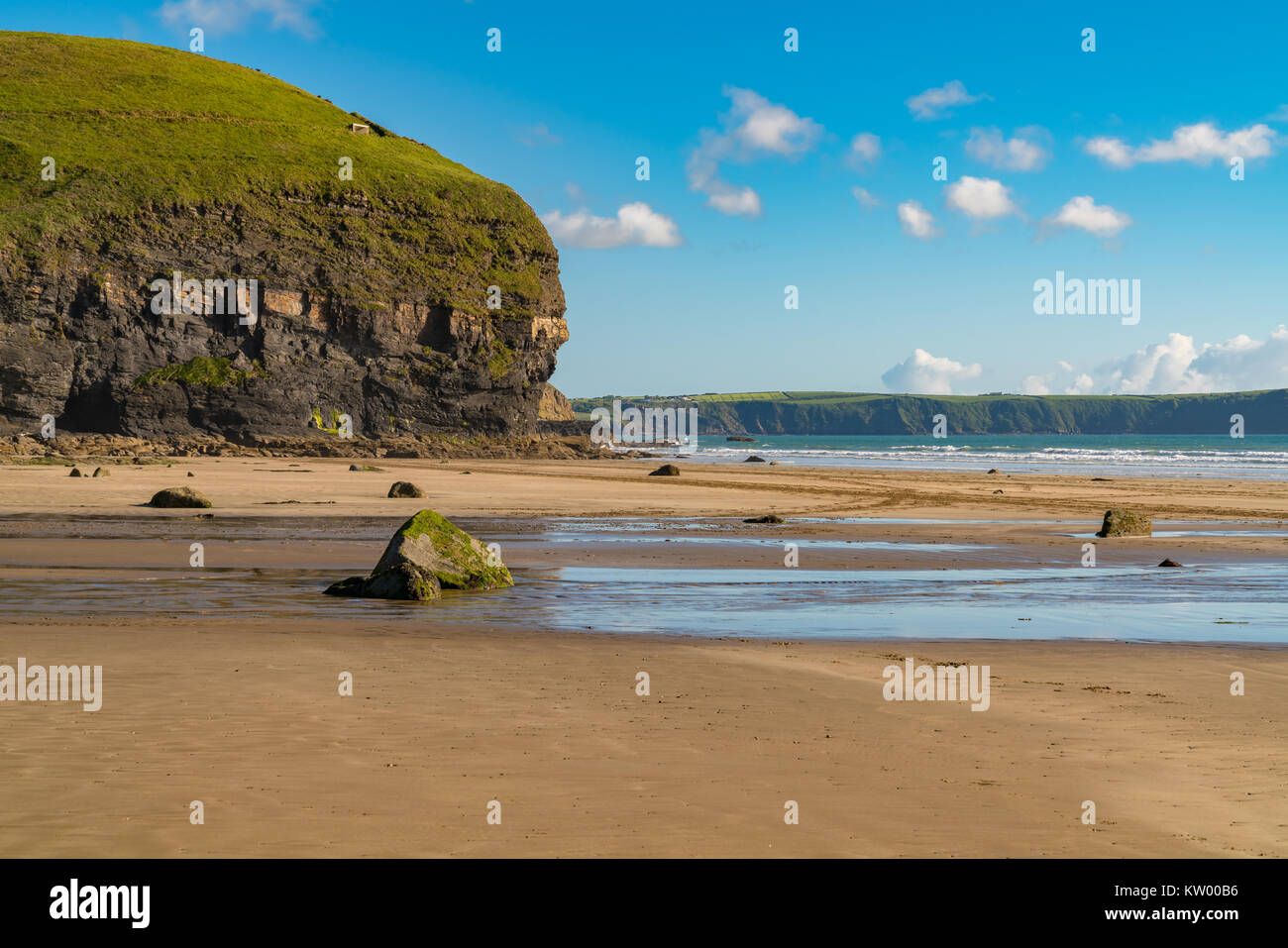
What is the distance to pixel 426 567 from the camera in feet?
47.1

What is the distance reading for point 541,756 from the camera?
6.71m

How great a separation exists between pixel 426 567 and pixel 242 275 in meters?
69.0

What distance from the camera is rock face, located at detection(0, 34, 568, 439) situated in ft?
231

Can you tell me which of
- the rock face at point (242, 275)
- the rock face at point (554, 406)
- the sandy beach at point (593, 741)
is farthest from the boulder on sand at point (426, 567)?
the rock face at point (554, 406)

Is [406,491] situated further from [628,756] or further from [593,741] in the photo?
[628,756]

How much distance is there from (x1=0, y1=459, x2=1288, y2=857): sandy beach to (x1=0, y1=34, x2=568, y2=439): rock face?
199 feet

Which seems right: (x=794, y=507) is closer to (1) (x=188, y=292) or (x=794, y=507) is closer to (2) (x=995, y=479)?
(2) (x=995, y=479)

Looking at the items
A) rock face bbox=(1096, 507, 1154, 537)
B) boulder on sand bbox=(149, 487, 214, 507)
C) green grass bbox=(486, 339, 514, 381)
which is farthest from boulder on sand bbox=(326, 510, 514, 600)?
green grass bbox=(486, 339, 514, 381)

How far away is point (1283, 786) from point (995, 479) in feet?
163

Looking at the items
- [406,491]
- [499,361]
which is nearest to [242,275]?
[499,361]

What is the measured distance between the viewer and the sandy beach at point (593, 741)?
5.29 meters

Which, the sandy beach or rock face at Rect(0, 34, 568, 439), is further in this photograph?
rock face at Rect(0, 34, 568, 439)

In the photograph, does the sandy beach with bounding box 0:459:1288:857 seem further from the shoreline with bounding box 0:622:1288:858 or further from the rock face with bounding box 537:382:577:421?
the rock face with bounding box 537:382:577:421
